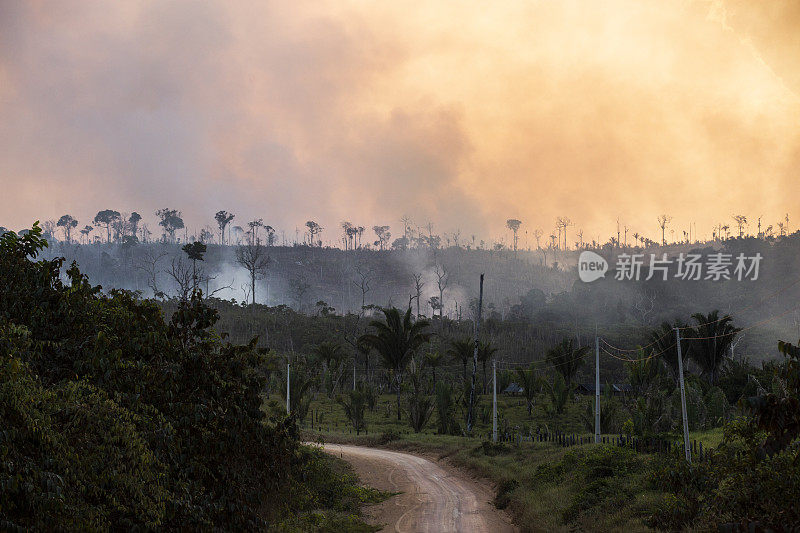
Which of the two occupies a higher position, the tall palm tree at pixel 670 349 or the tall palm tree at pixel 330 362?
the tall palm tree at pixel 670 349

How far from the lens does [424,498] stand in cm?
2056

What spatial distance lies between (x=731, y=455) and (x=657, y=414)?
2648 centimetres

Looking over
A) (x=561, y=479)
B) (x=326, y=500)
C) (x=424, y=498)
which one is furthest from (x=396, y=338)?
(x=326, y=500)

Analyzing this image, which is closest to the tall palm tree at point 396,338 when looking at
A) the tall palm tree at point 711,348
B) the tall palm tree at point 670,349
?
the tall palm tree at point 670,349

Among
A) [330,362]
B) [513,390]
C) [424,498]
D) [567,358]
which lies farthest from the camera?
[513,390]

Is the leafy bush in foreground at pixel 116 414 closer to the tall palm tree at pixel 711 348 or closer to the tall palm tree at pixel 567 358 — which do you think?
the tall palm tree at pixel 711 348

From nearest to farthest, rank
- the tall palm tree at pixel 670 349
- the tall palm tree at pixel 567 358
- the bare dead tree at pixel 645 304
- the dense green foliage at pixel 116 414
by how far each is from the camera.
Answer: the dense green foliage at pixel 116 414 < the tall palm tree at pixel 670 349 < the tall palm tree at pixel 567 358 < the bare dead tree at pixel 645 304

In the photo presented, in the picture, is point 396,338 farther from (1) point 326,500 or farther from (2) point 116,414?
(2) point 116,414

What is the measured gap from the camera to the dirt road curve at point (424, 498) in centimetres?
1727

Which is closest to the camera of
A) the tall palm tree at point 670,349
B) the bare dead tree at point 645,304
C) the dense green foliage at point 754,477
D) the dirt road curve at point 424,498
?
the dense green foliage at point 754,477

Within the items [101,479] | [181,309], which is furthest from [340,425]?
[101,479]

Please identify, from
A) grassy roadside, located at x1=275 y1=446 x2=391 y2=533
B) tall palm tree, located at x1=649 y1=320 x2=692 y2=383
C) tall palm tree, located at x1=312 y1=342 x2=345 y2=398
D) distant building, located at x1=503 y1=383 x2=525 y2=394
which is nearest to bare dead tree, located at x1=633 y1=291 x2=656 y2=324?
distant building, located at x1=503 y1=383 x2=525 y2=394

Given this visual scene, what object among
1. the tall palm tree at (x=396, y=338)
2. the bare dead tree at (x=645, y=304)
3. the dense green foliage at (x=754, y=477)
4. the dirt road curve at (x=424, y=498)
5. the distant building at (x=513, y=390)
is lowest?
the distant building at (x=513, y=390)

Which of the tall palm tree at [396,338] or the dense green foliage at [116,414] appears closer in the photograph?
the dense green foliage at [116,414]
